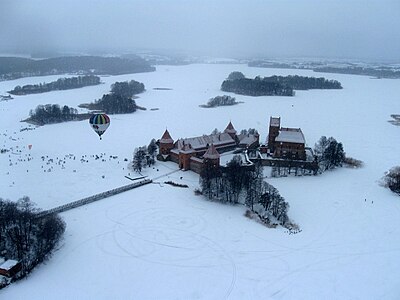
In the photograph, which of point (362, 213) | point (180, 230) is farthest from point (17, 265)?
point (362, 213)

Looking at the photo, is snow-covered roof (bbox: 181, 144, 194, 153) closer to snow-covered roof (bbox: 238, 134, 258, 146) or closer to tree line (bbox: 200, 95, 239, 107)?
snow-covered roof (bbox: 238, 134, 258, 146)

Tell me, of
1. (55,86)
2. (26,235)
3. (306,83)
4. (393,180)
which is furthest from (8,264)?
(306,83)

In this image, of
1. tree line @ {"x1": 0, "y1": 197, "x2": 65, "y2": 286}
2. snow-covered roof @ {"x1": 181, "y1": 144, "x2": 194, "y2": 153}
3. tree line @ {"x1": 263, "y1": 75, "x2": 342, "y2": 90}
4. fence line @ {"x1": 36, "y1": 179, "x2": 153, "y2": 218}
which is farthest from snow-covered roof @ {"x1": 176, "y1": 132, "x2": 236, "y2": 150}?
tree line @ {"x1": 263, "y1": 75, "x2": 342, "y2": 90}

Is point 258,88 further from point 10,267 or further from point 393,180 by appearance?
point 10,267

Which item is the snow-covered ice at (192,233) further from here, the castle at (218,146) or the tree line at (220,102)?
the tree line at (220,102)

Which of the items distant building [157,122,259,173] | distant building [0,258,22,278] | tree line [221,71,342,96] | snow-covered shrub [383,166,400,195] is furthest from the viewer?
tree line [221,71,342,96]

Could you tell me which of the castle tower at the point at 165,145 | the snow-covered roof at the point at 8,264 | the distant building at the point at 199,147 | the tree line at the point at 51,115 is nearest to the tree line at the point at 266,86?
the tree line at the point at 51,115
